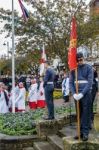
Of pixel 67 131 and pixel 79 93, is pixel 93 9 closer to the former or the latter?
pixel 67 131

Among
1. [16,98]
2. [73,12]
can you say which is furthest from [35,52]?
[16,98]

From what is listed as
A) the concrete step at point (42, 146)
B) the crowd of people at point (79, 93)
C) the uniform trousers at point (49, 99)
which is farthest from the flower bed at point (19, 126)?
the concrete step at point (42, 146)

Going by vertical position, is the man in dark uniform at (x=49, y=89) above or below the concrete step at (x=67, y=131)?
above

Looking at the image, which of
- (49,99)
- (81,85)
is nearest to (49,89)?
(49,99)

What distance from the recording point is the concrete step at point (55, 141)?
36.3ft

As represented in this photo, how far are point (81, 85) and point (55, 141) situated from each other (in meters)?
2.24

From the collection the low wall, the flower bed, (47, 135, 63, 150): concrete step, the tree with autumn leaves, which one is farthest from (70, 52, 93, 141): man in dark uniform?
the tree with autumn leaves

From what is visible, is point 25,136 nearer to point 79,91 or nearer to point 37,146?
point 37,146

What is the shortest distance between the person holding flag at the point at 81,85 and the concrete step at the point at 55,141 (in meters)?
1.14

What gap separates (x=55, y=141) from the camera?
38.4ft

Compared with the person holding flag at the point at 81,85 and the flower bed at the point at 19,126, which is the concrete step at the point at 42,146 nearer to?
the flower bed at the point at 19,126

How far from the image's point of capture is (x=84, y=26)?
35.1 m

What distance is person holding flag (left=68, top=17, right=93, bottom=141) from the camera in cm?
982

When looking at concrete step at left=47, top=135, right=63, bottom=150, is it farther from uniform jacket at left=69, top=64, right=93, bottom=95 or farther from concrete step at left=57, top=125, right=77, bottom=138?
uniform jacket at left=69, top=64, right=93, bottom=95
